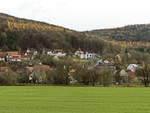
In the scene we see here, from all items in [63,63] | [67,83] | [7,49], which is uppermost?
[7,49]

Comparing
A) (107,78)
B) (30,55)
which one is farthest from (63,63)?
(30,55)

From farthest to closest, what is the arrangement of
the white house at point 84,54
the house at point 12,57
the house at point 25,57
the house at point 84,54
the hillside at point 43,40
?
1. the white house at point 84,54
2. the house at point 84,54
3. the hillside at point 43,40
4. the house at point 25,57
5. the house at point 12,57

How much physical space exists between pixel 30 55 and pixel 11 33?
79.1ft

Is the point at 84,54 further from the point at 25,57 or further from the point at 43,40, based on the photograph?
the point at 25,57

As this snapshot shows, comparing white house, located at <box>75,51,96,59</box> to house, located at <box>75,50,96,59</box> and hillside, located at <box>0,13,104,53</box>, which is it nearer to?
house, located at <box>75,50,96,59</box>

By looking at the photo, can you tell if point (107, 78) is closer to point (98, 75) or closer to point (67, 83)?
point (98, 75)

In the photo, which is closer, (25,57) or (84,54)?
(25,57)

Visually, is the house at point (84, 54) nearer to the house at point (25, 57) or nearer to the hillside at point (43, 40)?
the hillside at point (43, 40)

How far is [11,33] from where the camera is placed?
535 feet

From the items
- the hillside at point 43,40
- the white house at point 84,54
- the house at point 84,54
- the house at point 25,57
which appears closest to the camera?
the house at point 25,57
